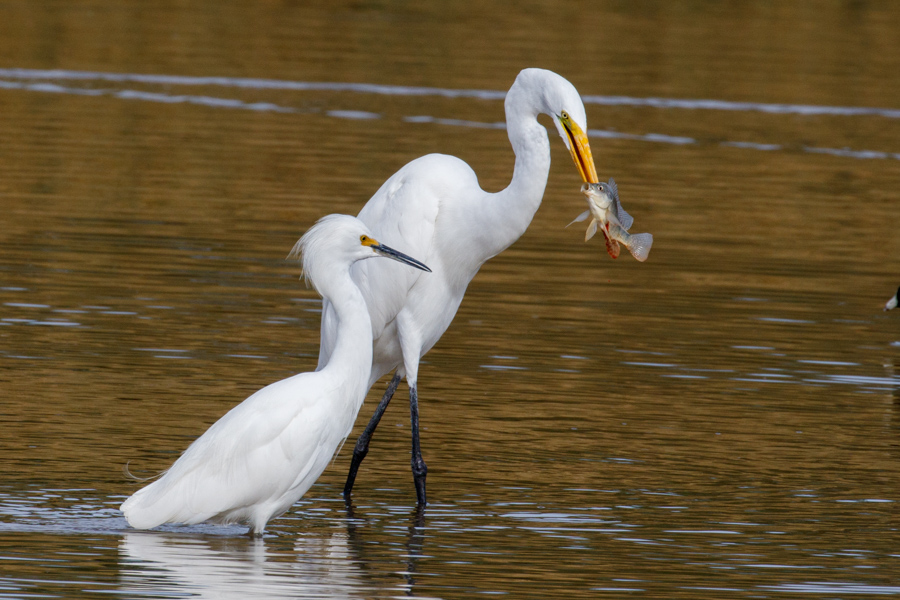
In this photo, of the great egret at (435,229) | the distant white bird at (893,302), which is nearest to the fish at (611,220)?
the great egret at (435,229)

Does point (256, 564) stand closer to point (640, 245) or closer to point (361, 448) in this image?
point (361, 448)

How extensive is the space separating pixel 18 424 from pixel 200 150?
38.8 ft

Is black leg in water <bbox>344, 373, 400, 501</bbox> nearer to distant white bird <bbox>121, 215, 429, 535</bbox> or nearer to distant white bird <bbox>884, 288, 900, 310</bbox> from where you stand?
distant white bird <bbox>121, 215, 429, 535</bbox>

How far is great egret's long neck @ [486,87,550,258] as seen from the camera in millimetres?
A: 8984

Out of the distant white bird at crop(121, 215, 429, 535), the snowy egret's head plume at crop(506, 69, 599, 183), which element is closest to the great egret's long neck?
the snowy egret's head plume at crop(506, 69, 599, 183)

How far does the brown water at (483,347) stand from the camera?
7.73m

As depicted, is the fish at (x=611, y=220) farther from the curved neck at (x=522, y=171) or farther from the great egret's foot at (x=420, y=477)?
the great egret's foot at (x=420, y=477)

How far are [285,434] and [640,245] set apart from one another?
7.22ft

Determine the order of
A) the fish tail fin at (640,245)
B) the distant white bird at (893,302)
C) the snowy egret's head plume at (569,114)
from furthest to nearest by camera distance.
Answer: the distant white bird at (893,302), the fish tail fin at (640,245), the snowy egret's head plume at (569,114)

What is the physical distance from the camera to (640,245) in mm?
8836

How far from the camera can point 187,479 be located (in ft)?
25.8

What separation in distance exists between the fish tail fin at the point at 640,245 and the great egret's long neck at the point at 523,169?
0.55 meters

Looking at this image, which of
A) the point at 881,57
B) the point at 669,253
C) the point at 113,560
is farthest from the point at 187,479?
the point at 881,57

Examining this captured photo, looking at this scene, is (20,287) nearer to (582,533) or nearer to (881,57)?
(582,533)
